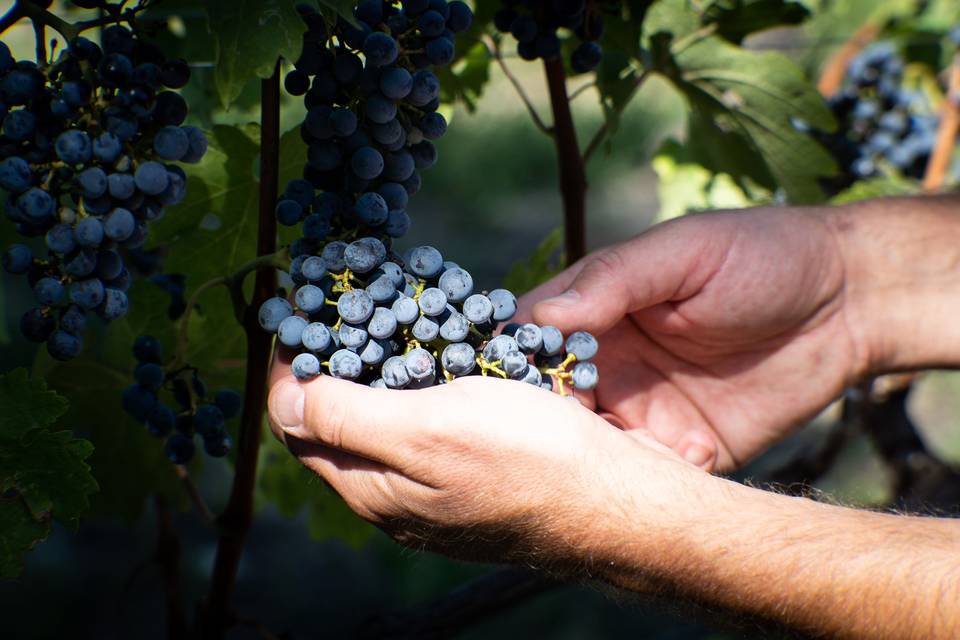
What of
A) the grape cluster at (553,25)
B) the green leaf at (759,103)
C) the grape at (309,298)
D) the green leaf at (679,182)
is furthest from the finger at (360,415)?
the green leaf at (679,182)

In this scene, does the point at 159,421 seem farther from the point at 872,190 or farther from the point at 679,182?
the point at 872,190

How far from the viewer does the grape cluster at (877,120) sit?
268cm

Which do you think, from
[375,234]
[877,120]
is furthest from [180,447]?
[877,120]

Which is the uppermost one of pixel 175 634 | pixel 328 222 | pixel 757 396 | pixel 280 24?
pixel 280 24

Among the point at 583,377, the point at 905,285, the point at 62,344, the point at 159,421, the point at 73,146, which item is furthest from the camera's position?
the point at 905,285

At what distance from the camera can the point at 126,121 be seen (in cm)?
109

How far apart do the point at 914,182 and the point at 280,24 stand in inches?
93.6

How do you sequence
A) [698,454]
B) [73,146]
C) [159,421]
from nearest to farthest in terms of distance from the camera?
[73,146] < [159,421] < [698,454]

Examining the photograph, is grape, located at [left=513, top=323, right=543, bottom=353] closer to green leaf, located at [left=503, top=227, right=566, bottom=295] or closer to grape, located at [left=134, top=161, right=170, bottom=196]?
grape, located at [left=134, top=161, right=170, bottom=196]

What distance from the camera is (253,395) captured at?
1320 millimetres

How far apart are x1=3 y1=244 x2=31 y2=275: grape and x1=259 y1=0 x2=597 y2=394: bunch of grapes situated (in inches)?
11.1

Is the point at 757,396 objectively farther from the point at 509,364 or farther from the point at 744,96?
the point at 509,364

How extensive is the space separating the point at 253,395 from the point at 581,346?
0.47 meters

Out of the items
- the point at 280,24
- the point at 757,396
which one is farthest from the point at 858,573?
the point at 280,24
